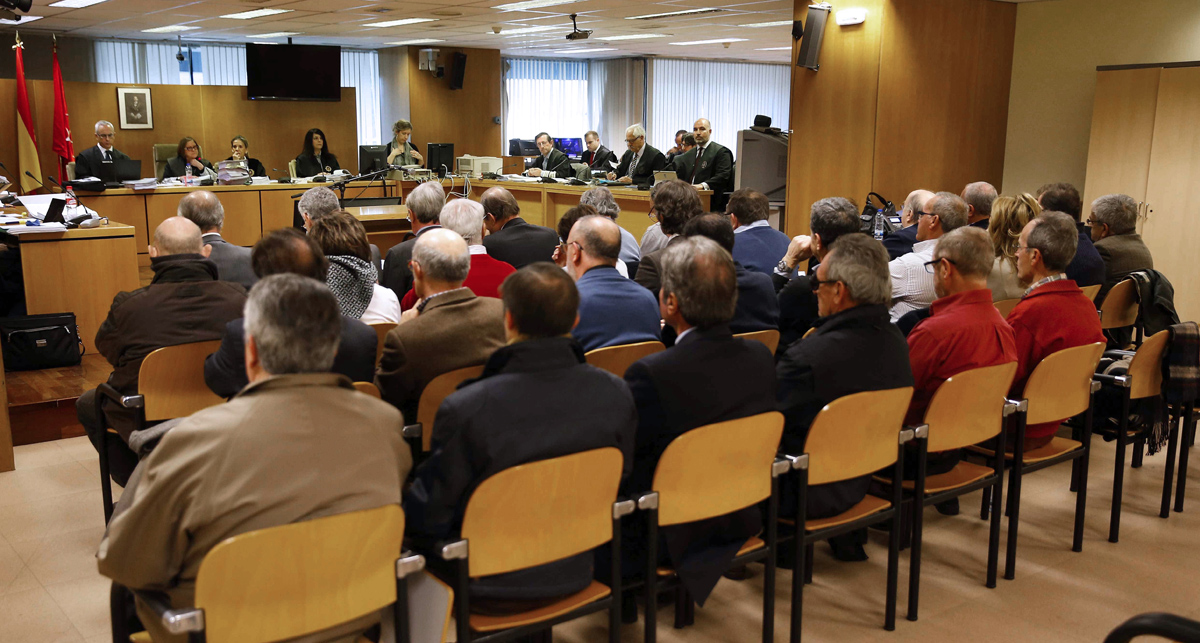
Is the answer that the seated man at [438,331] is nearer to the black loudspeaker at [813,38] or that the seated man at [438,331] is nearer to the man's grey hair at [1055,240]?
the man's grey hair at [1055,240]

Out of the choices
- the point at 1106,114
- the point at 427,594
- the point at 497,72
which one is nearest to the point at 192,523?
the point at 427,594

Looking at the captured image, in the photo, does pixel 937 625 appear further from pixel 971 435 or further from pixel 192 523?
pixel 192 523

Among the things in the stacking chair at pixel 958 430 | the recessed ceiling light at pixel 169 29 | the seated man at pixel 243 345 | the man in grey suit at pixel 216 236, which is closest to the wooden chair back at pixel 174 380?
the seated man at pixel 243 345

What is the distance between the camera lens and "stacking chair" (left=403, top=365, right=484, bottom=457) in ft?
9.09

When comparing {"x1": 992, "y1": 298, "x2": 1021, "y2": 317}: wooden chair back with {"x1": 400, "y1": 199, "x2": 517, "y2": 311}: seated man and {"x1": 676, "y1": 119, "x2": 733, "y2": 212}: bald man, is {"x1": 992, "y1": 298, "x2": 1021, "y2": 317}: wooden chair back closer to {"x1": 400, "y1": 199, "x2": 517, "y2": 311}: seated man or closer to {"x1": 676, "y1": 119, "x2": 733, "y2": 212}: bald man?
{"x1": 400, "y1": 199, "x2": 517, "y2": 311}: seated man

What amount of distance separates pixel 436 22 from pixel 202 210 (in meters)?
7.67

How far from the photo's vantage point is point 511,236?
4902mm

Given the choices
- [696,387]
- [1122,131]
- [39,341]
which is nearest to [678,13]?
[1122,131]

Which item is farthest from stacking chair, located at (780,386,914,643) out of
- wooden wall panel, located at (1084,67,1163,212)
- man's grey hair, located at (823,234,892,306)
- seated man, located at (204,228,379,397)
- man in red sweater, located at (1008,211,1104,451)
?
wooden wall panel, located at (1084,67,1163,212)

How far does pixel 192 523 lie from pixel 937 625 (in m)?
2.32

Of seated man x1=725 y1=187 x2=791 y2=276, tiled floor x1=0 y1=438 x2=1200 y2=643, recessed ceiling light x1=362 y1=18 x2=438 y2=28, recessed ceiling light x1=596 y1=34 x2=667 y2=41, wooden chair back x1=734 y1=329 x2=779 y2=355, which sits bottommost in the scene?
tiled floor x1=0 y1=438 x2=1200 y2=643

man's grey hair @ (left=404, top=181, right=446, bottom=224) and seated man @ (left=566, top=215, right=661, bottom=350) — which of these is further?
man's grey hair @ (left=404, top=181, right=446, bottom=224)

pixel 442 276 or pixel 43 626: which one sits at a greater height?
pixel 442 276

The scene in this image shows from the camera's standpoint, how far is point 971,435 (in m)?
2.98
